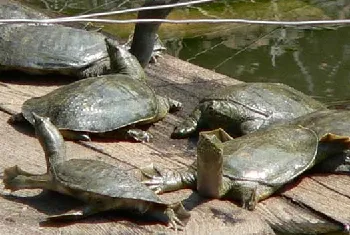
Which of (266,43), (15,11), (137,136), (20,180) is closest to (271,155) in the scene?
(137,136)

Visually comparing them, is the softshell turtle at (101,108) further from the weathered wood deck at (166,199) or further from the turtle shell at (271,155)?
the turtle shell at (271,155)

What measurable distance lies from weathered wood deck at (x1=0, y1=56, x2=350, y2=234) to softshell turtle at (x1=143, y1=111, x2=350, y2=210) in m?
0.05

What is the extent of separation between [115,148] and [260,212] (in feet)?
2.57

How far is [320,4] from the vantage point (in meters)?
9.01

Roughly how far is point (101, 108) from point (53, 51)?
890 millimetres

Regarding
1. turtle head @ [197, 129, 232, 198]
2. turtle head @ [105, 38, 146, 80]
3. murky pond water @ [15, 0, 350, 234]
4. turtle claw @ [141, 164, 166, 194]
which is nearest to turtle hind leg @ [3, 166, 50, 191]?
turtle claw @ [141, 164, 166, 194]

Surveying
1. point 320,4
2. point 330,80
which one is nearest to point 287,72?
point 330,80

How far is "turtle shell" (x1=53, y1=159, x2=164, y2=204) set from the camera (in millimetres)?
3289

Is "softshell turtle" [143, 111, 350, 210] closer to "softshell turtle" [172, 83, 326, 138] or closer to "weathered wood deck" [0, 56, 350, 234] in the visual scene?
"weathered wood deck" [0, 56, 350, 234]

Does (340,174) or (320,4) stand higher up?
(340,174)

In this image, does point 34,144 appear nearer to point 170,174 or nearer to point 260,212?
point 170,174

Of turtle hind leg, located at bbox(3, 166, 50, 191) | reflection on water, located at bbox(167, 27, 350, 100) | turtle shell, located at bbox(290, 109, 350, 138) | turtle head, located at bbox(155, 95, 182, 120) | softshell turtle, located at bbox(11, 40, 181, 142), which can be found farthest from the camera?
reflection on water, located at bbox(167, 27, 350, 100)

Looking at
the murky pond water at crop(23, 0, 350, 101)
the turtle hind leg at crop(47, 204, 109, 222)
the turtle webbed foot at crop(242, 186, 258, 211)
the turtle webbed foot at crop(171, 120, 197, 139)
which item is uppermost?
the turtle hind leg at crop(47, 204, 109, 222)

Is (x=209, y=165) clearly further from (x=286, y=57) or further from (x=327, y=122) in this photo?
(x=286, y=57)
